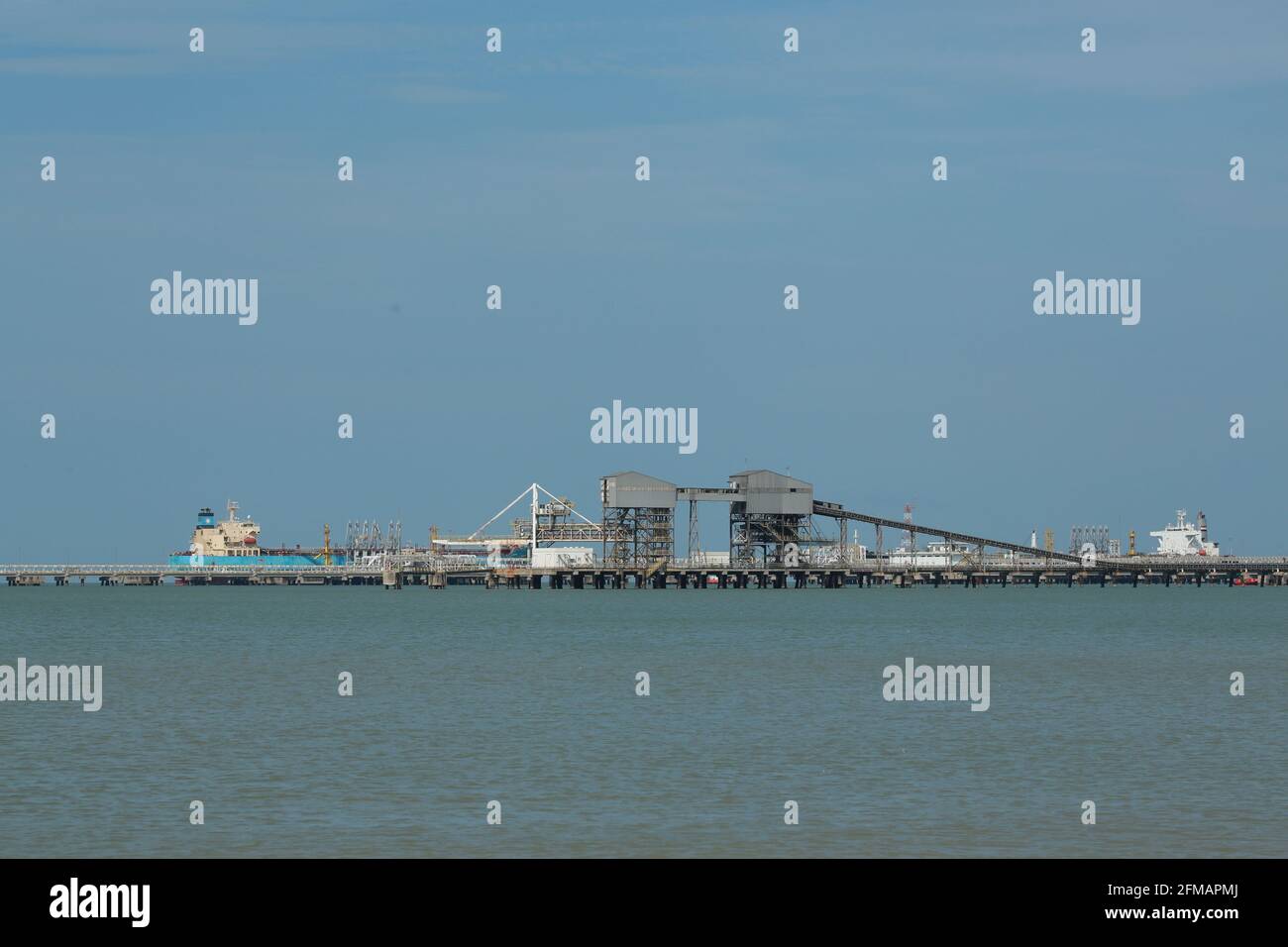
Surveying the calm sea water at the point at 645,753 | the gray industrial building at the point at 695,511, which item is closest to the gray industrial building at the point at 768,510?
the gray industrial building at the point at 695,511

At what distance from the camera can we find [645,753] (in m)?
38.6

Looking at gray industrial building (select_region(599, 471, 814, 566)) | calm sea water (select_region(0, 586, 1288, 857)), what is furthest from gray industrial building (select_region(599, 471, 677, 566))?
calm sea water (select_region(0, 586, 1288, 857))

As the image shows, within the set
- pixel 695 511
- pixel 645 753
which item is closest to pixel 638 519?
pixel 695 511

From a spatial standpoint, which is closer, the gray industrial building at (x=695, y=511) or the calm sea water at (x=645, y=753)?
the calm sea water at (x=645, y=753)

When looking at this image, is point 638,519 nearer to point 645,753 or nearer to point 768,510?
point 768,510

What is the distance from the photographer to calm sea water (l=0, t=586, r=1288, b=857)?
28.2 meters

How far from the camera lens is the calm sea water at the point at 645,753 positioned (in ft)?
92.4

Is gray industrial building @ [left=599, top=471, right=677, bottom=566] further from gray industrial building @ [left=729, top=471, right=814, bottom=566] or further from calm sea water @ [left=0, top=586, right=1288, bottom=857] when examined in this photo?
calm sea water @ [left=0, top=586, right=1288, bottom=857]

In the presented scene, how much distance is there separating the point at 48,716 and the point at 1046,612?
9661 centimetres

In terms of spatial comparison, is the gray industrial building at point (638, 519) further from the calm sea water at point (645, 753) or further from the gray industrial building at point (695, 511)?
the calm sea water at point (645, 753)

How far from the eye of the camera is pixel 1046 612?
130 m

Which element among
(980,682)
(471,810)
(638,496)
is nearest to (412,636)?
(980,682)
